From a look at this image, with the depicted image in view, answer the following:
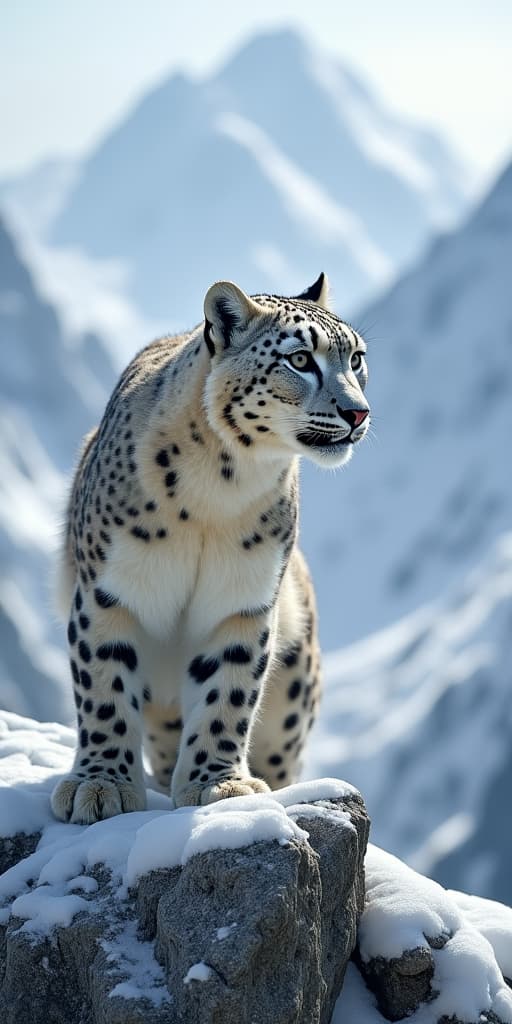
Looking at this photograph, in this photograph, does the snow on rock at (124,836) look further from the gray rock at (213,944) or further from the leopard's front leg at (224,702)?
the leopard's front leg at (224,702)

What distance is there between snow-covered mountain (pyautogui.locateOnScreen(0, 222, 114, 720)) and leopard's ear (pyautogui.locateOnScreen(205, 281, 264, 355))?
254ft

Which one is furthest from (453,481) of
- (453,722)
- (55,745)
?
(55,745)

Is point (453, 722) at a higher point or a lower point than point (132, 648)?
lower

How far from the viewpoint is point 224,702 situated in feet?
30.9

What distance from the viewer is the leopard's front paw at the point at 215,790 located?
8.93 m

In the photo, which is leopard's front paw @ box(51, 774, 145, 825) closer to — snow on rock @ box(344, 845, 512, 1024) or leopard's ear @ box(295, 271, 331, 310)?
snow on rock @ box(344, 845, 512, 1024)

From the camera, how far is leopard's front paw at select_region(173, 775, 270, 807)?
29.3ft

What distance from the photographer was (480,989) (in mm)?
7949

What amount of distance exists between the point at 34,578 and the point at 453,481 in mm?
42096

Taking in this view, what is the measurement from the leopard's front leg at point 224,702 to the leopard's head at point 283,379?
51.8 inches

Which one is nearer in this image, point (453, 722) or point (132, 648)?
point (132, 648)

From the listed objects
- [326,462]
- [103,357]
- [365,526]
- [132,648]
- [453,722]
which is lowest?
[453,722]

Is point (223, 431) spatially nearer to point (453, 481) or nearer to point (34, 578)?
point (34, 578)

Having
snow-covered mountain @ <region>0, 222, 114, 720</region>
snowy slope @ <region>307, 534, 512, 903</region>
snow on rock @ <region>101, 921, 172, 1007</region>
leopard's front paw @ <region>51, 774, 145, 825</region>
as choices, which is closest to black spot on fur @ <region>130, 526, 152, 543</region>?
leopard's front paw @ <region>51, 774, 145, 825</region>
